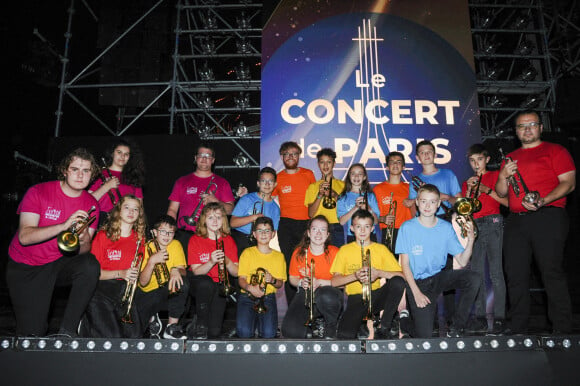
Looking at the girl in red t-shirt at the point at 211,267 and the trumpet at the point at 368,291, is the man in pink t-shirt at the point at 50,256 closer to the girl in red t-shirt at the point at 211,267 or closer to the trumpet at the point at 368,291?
the girl in red t-shirt at the point at 211,267

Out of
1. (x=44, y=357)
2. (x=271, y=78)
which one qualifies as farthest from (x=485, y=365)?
(x=271, y=78)

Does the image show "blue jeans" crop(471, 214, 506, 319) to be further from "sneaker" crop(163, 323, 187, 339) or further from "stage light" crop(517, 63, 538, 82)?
"stage light" crop(517, 63, 538, 82)

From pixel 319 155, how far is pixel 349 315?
6.54 feet

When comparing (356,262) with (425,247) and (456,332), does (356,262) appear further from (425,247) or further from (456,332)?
(456,332)

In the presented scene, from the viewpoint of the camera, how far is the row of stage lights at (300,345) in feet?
7.95

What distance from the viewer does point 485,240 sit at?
4.17 metres

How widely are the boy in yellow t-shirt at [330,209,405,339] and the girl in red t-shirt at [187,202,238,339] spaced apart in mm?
1048

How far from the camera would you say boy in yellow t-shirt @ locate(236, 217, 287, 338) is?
12.9 feet

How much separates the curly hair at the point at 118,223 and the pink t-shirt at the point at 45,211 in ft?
1.17

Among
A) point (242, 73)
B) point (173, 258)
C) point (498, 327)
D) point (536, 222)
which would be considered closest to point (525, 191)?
point (536, 222)

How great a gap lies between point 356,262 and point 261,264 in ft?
3.10

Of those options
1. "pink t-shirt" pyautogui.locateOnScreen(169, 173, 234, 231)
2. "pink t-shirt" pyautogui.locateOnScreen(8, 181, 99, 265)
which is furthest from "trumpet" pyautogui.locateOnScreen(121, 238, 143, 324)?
"pink t-shirt" pyautogui.locateOnScreen(169, 173, 234, 231)

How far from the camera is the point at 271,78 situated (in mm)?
6617

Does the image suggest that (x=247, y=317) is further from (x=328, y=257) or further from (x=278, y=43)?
(x=278, y=43)
